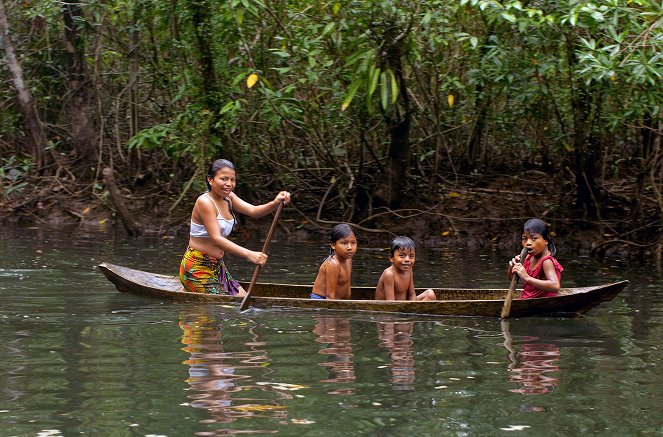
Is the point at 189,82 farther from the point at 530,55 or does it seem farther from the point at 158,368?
the point at 158,368

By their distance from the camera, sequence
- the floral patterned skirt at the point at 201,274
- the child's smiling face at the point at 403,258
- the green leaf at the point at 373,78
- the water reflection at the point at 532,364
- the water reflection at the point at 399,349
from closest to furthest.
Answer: the water reflection at the point at 532,364, the water reflection at the point at 399,349, the child's smiling face at the point at 403,258, the floral patterned skirt at the point at 201,274, the green leaf at the point at 373,78

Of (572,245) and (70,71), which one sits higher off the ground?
(70,71)

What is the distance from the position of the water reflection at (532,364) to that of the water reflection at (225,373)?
4.29 feet

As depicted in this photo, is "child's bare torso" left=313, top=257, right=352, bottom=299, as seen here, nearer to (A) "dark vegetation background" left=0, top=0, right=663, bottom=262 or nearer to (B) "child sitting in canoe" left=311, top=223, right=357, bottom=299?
(B) "child sitting in canoe" left=311, top=223, right=357, bottom=299

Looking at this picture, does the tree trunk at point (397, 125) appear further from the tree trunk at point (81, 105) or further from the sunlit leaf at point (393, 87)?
the tree trunk at point (81, 105)

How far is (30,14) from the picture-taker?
13289 mm

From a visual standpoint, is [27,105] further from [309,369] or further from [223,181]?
[309,369]

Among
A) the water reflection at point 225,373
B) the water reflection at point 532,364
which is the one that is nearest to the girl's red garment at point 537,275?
the water reflection at point 532,364

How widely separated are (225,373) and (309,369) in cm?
47

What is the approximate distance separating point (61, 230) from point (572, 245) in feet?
21.8

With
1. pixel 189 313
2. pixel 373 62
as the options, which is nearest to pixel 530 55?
pixel 373 62

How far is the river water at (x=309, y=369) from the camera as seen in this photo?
445 cm

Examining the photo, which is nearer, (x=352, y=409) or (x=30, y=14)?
(x=352, y=409)

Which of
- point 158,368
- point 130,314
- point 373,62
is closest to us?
point 158,368
